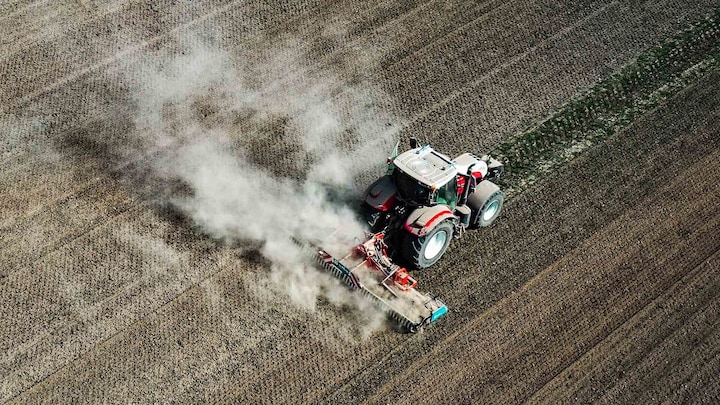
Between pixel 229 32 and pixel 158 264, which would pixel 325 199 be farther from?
pixel 229 32

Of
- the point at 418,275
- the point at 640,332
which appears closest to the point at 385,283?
the point at 418,275

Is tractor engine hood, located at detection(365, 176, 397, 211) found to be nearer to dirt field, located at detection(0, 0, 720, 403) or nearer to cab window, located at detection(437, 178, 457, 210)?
cab window, located at detection(437, 178, 457, 210)

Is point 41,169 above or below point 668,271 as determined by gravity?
above

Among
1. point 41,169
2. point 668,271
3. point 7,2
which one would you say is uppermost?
point 7,2

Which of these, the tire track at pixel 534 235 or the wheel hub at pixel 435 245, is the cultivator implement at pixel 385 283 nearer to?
the tire track at pixel 534 235

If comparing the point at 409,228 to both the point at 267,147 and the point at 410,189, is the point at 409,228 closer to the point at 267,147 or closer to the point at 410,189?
the point at 410,189

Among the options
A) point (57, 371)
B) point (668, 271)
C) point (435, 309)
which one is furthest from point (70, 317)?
point (668, 271)

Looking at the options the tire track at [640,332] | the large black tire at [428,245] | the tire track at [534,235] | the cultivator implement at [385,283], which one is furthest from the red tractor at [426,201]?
the tire track at [640,332]
